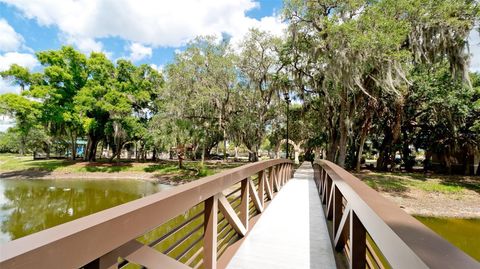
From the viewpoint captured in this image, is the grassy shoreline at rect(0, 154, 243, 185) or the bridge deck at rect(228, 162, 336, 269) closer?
the bridge deck at rect(228, 162, 336, 269)

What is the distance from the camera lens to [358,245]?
6.06 ft

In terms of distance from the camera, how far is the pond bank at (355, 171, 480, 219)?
10.4 m

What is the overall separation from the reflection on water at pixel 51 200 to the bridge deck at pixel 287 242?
286 inches

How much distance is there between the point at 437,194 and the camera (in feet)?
39.2

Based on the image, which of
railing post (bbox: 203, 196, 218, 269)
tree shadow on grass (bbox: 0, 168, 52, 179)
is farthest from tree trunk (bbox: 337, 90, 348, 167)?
tree shadow on grass (bbox: 0, 168, 52, 179)

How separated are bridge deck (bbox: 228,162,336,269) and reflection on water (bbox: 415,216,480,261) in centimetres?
524

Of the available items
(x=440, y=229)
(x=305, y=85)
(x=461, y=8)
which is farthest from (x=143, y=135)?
(x=461, y=8)

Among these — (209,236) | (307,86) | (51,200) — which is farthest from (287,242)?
(307,86)

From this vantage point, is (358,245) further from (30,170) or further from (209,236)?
(30,170)

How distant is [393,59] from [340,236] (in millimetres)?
10278

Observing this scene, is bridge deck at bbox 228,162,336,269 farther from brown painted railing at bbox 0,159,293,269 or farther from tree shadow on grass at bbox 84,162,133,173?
tree shadow on grass at bbox 84,162,133,173

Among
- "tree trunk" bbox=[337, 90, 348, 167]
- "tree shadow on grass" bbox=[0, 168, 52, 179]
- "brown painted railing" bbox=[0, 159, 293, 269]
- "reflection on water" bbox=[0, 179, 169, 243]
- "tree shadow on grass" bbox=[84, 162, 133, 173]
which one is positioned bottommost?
"reflection on water" bbox=[0, 179, 169, 243]

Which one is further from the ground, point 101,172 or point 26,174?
point 101,172

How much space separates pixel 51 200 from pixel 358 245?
13979mm
